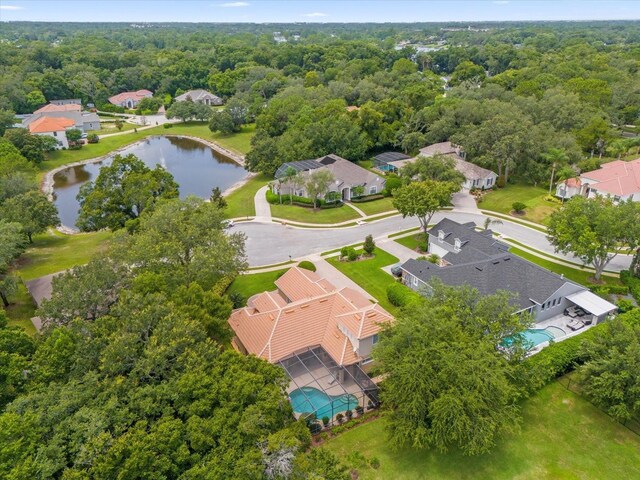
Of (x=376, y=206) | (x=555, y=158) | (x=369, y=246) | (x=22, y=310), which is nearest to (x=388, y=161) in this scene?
(x=376, y=206)

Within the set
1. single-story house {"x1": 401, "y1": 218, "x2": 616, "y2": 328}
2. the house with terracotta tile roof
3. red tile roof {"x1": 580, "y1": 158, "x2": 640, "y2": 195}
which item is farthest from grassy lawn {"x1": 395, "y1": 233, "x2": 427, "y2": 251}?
red tile roof {"x1": 580, "y1": 158, "x2": 640, "y2": 195}

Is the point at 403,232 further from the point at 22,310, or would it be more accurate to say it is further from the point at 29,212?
the point at 29,212

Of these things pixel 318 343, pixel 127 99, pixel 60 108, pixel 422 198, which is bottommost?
pixel 318 343

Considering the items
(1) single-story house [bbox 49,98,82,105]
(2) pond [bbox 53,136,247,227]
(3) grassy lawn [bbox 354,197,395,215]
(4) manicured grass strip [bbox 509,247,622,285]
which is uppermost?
(1) single-story house [bbox 49,98,82,105]

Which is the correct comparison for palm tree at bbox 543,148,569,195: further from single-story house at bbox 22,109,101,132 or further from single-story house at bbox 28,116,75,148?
single-story house at bbox 22,109,101,132

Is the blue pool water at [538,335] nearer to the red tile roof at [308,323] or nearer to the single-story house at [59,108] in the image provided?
the red tile roof at [308,323]

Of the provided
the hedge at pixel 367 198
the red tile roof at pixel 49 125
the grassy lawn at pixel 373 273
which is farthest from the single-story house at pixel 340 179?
the red tile roof at pixel 49 125
